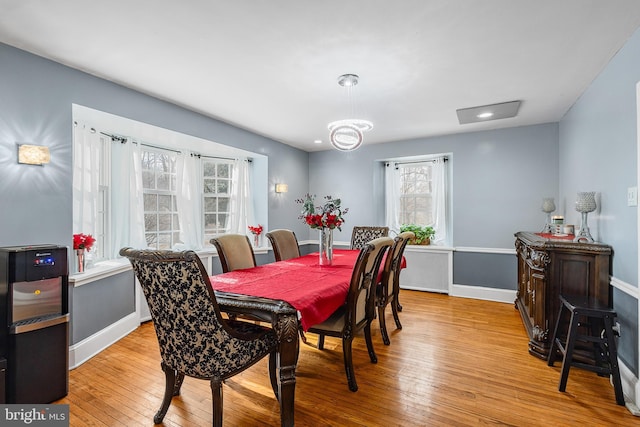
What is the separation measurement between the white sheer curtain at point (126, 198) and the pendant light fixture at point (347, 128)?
239 cm

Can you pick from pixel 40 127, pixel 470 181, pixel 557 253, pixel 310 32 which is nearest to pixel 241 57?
pixel 310 32

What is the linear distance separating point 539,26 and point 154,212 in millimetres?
4311

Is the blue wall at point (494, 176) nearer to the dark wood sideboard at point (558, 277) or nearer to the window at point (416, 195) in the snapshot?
the window at point (416, 195)

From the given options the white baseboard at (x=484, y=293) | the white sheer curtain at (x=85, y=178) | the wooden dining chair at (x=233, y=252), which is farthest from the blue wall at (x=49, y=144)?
the white baseboard at (x=484, y=293)

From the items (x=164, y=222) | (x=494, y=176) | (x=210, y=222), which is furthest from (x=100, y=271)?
(x=494, y=176)

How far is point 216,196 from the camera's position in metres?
4.85

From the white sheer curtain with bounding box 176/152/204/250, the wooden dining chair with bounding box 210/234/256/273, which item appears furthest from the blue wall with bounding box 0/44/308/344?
the wooden dining chair with bounding box 210/234/256/273

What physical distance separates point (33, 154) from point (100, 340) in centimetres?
173

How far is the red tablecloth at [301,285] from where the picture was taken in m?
1.90

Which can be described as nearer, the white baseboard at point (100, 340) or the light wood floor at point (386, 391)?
the light wood floor at point (386, 391)

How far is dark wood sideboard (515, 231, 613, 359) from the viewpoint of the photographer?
98.6 inches

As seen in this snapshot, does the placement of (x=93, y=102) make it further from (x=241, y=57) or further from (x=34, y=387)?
(x=34, y=387)

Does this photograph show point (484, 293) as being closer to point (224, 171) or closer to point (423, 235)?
point (423, 235)

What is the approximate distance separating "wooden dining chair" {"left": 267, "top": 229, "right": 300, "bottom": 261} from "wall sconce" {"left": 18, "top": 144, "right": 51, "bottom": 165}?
2026 millimetres
